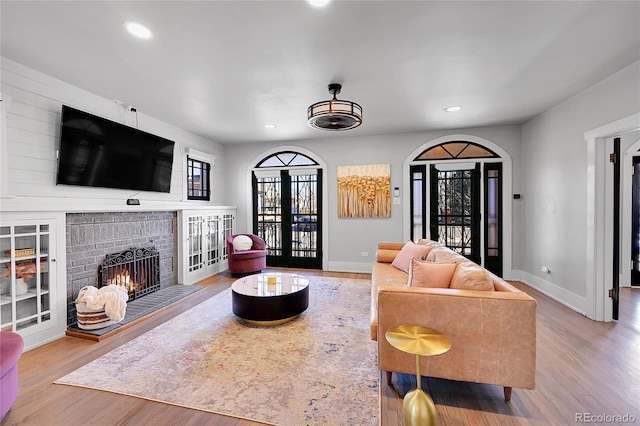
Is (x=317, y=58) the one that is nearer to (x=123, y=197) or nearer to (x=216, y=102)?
(x=216, y=102)

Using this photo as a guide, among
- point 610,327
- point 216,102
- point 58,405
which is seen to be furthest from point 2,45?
point 610,327

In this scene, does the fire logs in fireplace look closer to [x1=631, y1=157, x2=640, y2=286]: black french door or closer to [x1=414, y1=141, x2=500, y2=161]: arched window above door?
[x1=414, y1=141, x2=500, y2=161]: arched window above door

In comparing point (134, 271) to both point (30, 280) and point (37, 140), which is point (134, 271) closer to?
point (30, 280)

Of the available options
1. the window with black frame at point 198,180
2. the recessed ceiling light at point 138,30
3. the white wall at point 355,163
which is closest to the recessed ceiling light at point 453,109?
the white wall at point 355,163

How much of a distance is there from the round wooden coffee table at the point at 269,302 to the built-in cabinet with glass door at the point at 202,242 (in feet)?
5.88

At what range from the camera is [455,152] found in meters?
5.05

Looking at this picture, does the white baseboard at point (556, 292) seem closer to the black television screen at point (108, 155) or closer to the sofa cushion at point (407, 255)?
the sofa cushion at point (407, 255)

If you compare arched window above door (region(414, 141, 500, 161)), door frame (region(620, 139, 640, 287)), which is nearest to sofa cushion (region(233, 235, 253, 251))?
arched window above door (region(414, 141, 500, 161))

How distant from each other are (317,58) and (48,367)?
348 cm

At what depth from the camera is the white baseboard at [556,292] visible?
3379 millimetres

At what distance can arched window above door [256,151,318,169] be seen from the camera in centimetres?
577

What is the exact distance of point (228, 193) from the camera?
625cm

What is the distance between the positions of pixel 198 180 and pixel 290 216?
193 cm

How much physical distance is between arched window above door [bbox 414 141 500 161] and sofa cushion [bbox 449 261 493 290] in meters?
3.44
